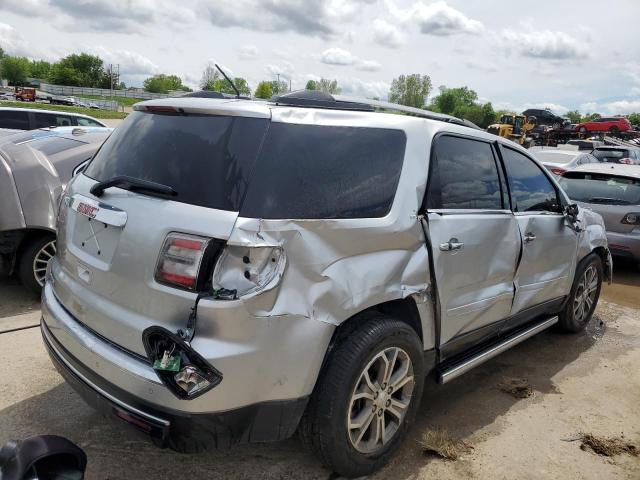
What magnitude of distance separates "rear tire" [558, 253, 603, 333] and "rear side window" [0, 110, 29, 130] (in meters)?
10.5

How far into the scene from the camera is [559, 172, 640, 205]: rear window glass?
24.3 feet

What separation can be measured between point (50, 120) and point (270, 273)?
35.1 ft

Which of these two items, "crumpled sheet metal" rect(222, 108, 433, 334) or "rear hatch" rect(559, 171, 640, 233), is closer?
"crumpled sheet metal" rect(222, 108, 433, 334)

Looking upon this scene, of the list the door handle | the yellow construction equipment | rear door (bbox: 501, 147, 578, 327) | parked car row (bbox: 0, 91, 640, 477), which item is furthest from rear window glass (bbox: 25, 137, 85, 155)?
the yellow construction equipment

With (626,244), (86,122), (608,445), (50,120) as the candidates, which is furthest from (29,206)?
(86,122)

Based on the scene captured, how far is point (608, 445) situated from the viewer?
310 centimetres

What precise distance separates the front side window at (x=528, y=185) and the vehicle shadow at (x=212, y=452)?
133cm

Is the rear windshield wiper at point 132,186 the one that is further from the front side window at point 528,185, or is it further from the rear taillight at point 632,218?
the rear taillight at point 632,218

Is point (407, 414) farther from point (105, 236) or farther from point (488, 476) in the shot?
point (105, 236)

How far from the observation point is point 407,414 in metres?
2.82

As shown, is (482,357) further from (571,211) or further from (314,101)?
(314,101)

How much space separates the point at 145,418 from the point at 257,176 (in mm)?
1070

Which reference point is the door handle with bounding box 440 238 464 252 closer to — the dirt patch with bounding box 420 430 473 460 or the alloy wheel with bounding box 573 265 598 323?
the dirt patch with bounding box 420 430 473 460

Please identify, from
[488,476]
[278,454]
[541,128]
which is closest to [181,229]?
[278,454]
